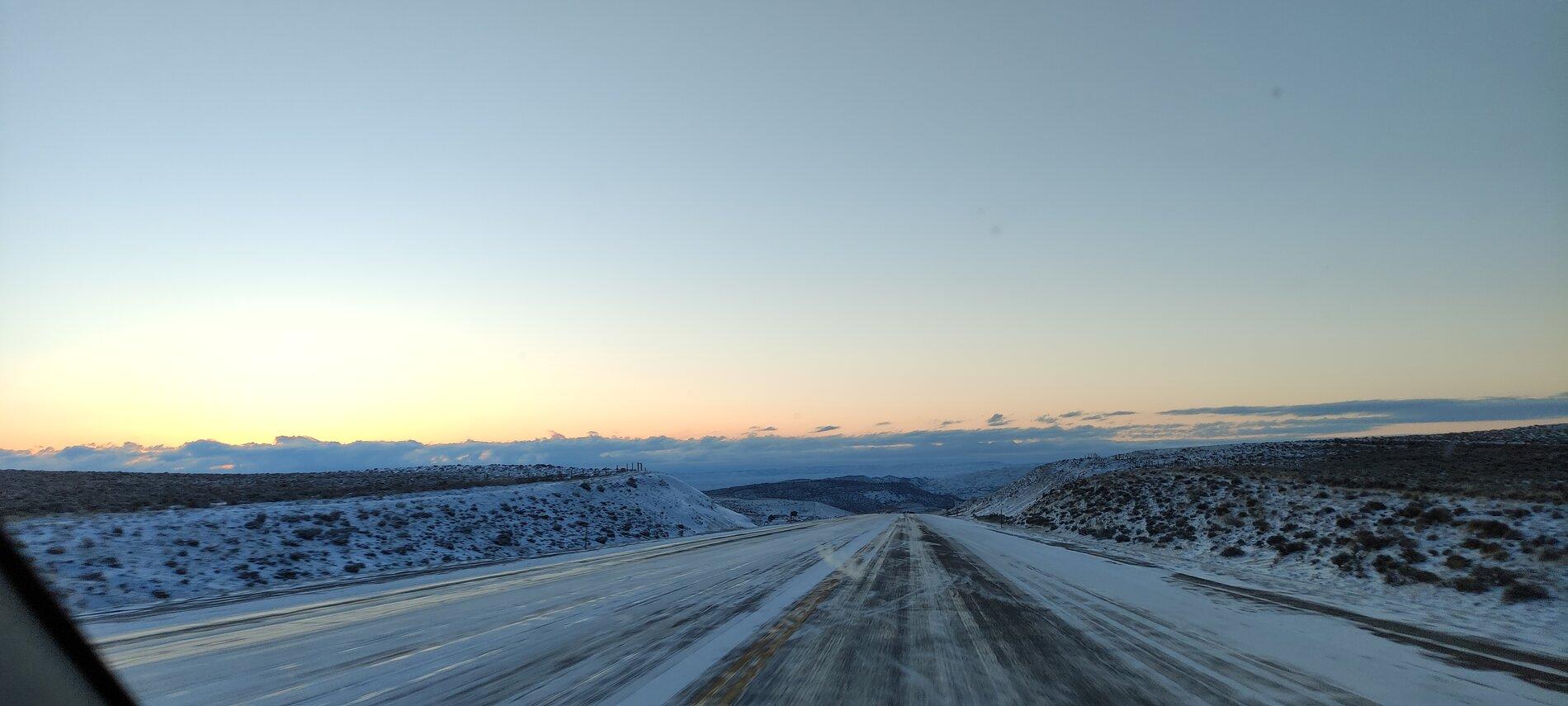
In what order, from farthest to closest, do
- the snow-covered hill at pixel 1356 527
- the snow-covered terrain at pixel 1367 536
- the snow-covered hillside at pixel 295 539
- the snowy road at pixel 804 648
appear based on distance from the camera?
1. the snow-covered hillside at pixel 295 539
2. the snow-covered hill at pixel 1356 527
3. the snow-covered terrain at pixel 1367 536
4. the snowy road at pixel 804 648

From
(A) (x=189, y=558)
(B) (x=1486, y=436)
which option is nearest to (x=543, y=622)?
(A) (x=189, y=558)

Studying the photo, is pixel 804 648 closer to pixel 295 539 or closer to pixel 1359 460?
pixel 295 539

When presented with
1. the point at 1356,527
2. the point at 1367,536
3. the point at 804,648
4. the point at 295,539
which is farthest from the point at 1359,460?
the point at 295,539

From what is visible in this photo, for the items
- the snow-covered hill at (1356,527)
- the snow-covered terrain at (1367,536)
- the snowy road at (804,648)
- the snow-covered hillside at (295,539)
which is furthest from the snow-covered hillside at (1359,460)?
the snow-covered hillside at (295,539)

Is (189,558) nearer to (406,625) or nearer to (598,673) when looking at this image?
(406,625)

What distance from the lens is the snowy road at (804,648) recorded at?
5.95 metres

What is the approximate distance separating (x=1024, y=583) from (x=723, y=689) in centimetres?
847

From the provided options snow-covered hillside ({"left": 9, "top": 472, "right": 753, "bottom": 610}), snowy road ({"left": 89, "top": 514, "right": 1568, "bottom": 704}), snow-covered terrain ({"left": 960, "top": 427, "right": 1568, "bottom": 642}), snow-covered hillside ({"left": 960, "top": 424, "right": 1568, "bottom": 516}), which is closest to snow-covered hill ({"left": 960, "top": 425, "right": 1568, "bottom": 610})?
snow-covered terrain ({"left": 960, "top": 427, "right": 1568, "bottom": 642})

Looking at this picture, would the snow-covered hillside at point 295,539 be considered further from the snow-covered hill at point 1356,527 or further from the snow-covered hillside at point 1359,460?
the snow-covered hillside at point 1359,460

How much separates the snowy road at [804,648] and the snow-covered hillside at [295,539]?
3.17 meters

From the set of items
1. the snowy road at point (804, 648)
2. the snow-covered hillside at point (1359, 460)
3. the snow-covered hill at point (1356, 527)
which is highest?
the snowy road at point (804, 648)

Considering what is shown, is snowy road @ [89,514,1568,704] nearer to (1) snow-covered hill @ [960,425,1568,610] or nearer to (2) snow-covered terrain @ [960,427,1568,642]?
(2) snow-covered terrain @ [960,427,1568,642]

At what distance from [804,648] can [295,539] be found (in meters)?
19.4

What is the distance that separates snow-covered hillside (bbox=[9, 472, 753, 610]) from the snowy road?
10.4ft
